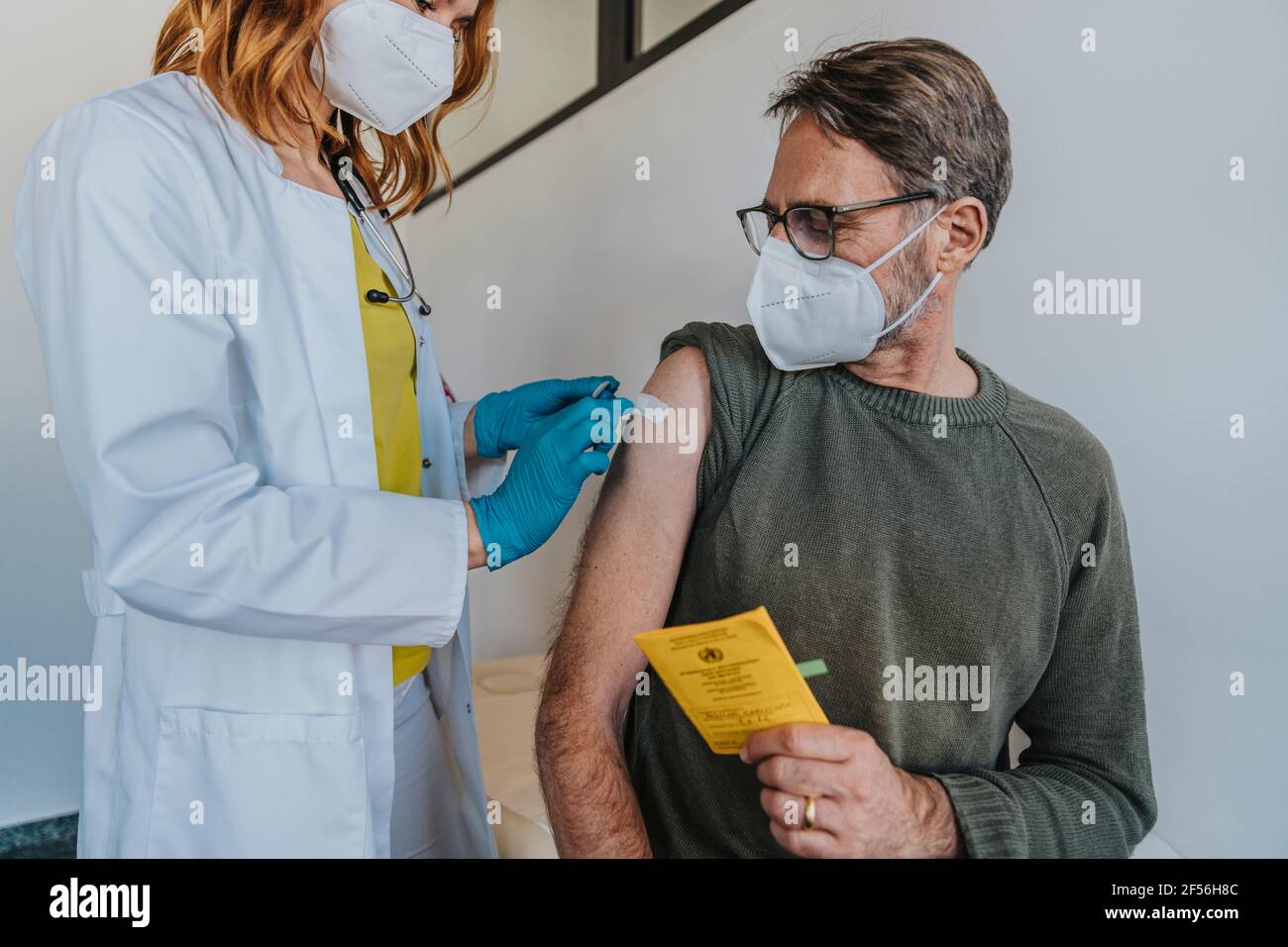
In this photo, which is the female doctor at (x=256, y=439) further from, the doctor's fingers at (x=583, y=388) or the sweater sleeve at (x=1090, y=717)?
the sweater sleeve at (x=1090, y=717)

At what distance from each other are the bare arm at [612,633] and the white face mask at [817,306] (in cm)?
13

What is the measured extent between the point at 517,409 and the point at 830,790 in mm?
764

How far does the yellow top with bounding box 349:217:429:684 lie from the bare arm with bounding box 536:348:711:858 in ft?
0.81

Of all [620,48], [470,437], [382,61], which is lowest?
[470,437]

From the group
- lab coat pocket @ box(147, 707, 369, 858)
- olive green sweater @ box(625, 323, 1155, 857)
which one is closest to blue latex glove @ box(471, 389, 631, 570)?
olive green sweater @ box(625, 323, 1155, 857)

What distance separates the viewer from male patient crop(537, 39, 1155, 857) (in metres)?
1.13

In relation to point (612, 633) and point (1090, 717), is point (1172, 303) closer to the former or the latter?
point (1090, 717)

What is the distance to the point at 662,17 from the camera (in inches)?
73.5

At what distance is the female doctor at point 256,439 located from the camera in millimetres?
942

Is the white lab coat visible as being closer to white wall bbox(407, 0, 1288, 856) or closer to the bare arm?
the bare arm

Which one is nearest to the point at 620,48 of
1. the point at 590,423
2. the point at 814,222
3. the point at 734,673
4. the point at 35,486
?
the point at 814,222

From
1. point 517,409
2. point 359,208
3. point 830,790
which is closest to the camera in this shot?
point 830,790

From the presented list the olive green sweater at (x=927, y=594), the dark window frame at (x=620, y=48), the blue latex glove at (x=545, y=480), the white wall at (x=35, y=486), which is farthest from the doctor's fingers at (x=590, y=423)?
the white wall at (x=35, y=486)
